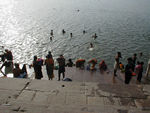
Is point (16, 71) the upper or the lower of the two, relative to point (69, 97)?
lower

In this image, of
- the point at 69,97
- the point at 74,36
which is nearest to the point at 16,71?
the point at 69,97

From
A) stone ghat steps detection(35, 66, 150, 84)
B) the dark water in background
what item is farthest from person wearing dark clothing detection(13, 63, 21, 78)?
the dark water in background

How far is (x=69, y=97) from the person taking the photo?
6.56 meters

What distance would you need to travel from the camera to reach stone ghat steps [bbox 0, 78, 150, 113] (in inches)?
213

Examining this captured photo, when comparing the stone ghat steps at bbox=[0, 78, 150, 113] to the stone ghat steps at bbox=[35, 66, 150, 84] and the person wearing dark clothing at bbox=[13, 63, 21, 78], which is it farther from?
the stone ghat steps at bbox=[35, 66, 150, 84]

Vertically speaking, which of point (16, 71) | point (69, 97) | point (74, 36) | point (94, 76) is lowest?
point (94, 76)

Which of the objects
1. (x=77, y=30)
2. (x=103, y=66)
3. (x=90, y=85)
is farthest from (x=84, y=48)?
(x=90, y=85)

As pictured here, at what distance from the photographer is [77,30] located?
32156mm

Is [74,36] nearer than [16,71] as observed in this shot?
No

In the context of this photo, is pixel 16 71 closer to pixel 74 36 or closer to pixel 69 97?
pixel 69 97

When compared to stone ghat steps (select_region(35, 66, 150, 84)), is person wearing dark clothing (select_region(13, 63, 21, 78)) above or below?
above

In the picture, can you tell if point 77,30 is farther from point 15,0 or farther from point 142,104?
point 15,0

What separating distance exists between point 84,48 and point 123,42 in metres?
6.92

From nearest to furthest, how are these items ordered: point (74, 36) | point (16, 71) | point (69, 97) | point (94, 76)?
1. point (69, 97)
2. point (16, 71)
3. point (94, 76)
4. point (74, 36)
